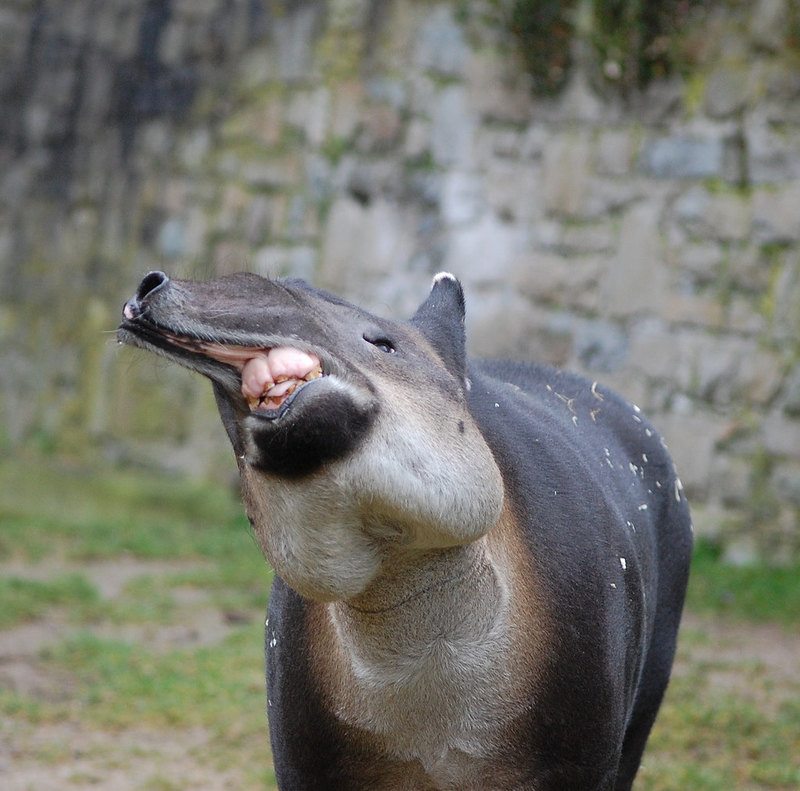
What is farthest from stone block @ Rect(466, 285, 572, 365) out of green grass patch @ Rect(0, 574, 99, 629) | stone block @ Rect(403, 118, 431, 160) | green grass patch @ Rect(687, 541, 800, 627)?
green grass patch @ Rect(0, 574, 99, 629)

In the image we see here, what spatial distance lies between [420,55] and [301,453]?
240 inches

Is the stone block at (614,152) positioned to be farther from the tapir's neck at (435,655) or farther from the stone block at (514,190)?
the tapir's neck at (435,655)

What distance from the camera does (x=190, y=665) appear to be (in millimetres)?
5566

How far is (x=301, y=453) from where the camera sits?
184cm

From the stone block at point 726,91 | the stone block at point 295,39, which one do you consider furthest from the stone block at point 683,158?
the stone block at point 295,39

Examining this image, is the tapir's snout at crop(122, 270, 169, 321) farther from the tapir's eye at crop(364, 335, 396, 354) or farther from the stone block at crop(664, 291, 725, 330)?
the stone block at crop(664, 291, 725, 330)

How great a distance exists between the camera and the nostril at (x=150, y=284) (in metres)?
1.86

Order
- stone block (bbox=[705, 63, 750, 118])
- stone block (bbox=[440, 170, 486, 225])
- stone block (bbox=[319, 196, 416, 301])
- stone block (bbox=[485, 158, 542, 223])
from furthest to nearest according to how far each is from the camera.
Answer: stone block (bbox=[319, 196, 416, 301]) < stone block (bbox=[440, 170, 486, 225]) < stone block (bbox=[485, 158, 542, 223]) < stone block (bbox=[705, 63, 750, 118])

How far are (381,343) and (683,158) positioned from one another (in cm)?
Result: 499

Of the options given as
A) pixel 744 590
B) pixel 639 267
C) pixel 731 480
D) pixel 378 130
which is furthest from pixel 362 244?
pixel 744 590

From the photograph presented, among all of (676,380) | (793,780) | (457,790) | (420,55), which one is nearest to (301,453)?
(457,790)

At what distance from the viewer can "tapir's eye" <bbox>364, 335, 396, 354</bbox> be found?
2.10 meters

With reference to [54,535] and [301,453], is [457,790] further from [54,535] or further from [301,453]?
[54,535]

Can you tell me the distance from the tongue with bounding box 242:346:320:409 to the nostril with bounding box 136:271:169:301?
0.17 metres
